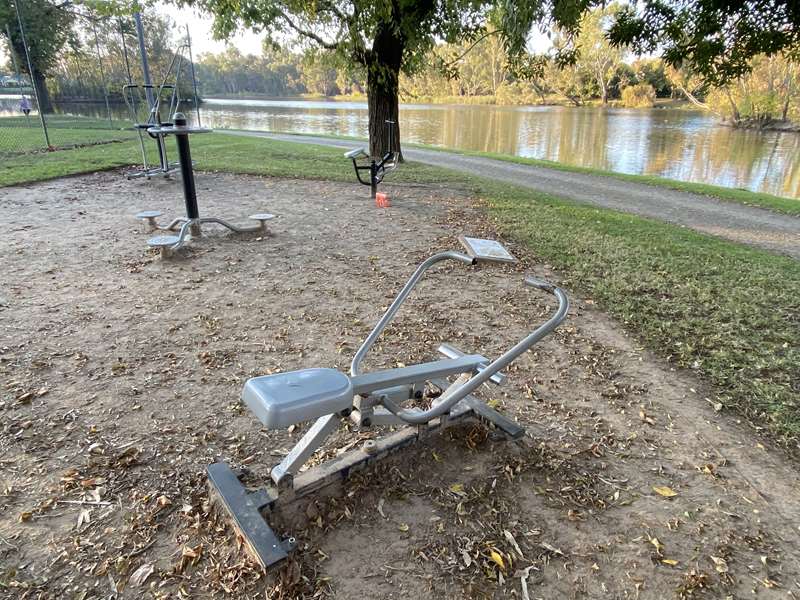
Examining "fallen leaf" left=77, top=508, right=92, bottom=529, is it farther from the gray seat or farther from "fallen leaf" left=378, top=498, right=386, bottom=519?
"fallen leaf" left=378, top=498, right=386, bottom=519

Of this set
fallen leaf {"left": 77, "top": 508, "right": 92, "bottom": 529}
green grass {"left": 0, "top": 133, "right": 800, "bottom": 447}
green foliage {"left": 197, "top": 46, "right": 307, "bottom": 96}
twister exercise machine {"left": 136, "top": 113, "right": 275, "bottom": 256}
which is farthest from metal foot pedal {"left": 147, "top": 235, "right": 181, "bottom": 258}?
green foliage {"left": 197, "top": 46, "right": 307, "bottom": 96}

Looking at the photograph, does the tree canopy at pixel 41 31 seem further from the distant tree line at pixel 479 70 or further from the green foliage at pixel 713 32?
the green foliage at pixel 713 32

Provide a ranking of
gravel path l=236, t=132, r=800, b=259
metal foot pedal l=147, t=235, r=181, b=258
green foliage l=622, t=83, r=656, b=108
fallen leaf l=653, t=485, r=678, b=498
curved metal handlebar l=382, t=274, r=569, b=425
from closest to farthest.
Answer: curved metal handlebar l=382, t=274, r=569, b=425 < fallen leaf l=653, t=485, r=678, b=498 < metal foot pedal l=147, t=235, r=181, b=258 < gravel path l=236, t=132, r=800, b=259 < green foliage l=622, t=83, r=656, b=108

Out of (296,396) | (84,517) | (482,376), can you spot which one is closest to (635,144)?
(482,376)

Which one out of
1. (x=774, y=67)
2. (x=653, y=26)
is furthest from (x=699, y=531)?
(x=774, y=67)

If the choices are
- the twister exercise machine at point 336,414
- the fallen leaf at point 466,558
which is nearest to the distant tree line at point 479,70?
the twister exercise machine at point 336,414

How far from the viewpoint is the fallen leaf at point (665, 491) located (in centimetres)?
229

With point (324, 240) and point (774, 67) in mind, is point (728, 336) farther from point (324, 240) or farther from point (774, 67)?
point (774, 67)

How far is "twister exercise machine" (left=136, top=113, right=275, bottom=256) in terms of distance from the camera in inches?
203

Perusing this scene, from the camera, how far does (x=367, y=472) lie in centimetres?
224

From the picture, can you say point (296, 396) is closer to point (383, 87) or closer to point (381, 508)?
point (381, 508)

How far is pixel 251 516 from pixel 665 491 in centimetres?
179

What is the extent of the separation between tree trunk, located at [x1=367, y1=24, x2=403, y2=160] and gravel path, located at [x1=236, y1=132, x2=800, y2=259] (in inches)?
82.0

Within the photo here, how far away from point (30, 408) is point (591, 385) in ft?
10.5
